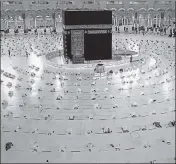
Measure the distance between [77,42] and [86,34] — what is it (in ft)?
2.45

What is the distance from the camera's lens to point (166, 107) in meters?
10.5

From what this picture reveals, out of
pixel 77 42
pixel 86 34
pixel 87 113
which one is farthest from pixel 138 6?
pixel 87 113

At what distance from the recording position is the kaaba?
1797cm

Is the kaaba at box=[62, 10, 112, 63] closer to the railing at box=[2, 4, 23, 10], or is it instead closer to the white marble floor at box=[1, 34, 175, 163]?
the white marble floor at box=[1, 34, 175, 163]

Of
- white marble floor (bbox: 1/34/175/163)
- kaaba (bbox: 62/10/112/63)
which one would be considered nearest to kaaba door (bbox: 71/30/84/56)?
kaaba (bbox: 62/10/112/63)

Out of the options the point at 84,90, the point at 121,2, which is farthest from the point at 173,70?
the point at 121,2

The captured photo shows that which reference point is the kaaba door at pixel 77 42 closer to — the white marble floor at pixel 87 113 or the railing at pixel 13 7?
the white marble floor at pixel 87 113

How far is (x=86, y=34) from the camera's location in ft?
59.8

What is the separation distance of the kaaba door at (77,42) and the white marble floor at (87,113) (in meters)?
1.82

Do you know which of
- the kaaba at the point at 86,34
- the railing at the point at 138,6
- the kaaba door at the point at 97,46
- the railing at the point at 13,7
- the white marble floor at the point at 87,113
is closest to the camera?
the white marble floor at the point at 87,113

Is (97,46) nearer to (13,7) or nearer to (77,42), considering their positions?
(77,42)

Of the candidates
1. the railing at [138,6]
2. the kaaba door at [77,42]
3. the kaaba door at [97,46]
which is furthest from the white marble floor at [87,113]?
the railing at [138,6]

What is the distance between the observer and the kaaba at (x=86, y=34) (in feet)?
59.0

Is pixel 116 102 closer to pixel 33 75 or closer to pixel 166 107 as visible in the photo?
pixel 166 107
